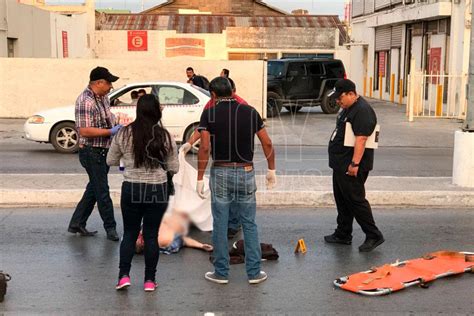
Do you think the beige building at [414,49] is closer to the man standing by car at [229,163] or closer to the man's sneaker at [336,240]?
the man's sneaker at [336,240]

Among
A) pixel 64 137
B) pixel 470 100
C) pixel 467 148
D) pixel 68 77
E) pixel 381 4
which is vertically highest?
pixel 381 4

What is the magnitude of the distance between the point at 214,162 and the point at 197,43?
31.8 meters

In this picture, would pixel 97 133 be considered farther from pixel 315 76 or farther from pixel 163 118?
pixel 315 76

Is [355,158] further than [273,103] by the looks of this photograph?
No

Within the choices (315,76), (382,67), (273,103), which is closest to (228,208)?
(273,103)

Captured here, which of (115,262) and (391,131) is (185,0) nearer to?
(391,131)

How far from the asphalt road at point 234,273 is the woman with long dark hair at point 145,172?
398 mm

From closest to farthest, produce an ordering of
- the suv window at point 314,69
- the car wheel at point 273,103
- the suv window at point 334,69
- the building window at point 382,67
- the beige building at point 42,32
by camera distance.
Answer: the car wheel at point 273,103
the suv window at point 314,69
the suv window at point 334,69
the beige building at point 42,32
the building window at point 382,67

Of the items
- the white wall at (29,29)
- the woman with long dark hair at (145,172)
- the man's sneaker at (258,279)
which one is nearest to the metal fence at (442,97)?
the white wall at (29,29)

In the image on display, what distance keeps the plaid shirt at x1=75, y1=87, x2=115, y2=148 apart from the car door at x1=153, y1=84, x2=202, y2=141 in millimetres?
6986

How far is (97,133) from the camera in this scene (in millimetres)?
6480

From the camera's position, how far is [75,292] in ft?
17.4

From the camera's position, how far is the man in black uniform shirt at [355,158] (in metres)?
6.36

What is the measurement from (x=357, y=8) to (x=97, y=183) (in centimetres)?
3280
